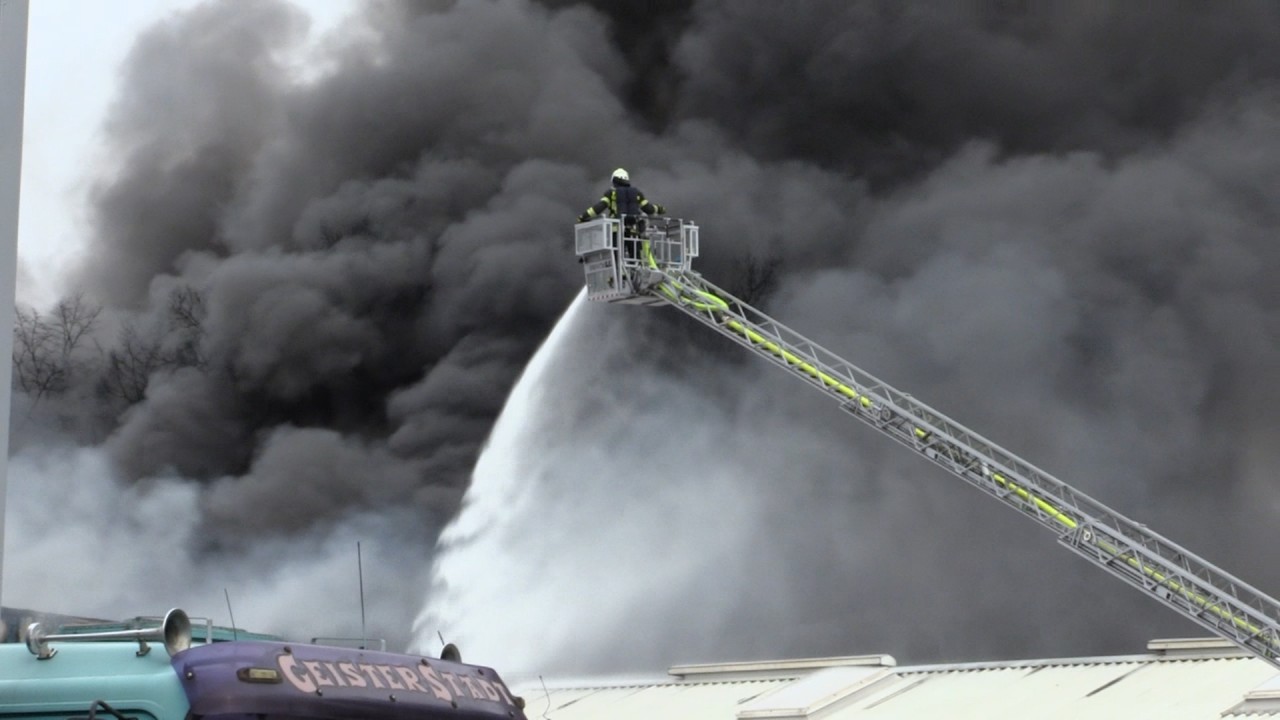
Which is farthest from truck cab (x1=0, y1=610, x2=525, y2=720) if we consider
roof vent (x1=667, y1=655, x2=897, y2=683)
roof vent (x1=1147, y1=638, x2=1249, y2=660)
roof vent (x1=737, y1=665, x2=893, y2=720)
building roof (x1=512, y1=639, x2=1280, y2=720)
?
roof vent (x1=667, y1=655, x2=897, y2=683)

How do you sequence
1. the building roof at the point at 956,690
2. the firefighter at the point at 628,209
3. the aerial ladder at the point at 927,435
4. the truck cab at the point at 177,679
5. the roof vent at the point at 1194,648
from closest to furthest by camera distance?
the truck cab at the point at 177,679 < the aerial ladder at the point at 927,435 < the building roof at the point at 956,690 < the roof vent at the point at 1194,648 < the firefighter at the point at 628,209

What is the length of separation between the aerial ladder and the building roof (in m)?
0.55

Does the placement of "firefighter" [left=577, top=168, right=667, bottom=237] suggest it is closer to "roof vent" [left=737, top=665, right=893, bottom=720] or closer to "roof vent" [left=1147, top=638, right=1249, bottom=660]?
"roof vent" [left=737, top=665, right=893, bottom=720]

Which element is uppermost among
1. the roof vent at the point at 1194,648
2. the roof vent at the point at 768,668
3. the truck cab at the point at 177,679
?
the roof vent at the point at 768,668

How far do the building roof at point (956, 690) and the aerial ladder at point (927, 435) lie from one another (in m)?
0.55

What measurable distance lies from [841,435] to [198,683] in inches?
973

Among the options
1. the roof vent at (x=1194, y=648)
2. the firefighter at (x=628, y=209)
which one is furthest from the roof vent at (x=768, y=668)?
the firefighter at (x=628, y=209)

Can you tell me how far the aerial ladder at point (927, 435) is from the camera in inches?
543

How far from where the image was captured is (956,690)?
16.0 metres

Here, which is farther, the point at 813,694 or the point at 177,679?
the point at 813,694

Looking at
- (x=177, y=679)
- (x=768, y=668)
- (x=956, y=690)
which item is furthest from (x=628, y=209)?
(x=177, y=679)

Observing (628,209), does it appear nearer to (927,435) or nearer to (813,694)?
(927,435)

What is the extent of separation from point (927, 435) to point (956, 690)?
2.39m

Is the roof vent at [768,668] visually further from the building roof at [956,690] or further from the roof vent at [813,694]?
the roof vent at [813,694]
